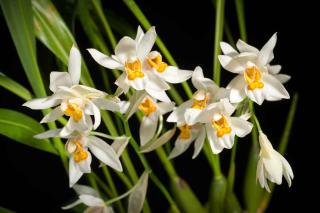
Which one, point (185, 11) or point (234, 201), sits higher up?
point (185, 11)

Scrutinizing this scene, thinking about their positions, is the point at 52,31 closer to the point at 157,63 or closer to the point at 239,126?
the point at 157,63

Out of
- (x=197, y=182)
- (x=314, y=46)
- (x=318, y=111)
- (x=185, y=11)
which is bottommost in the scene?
(x=197, y=182)

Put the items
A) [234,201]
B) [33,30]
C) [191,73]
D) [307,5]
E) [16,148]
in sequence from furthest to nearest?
[16,148]
[307,5]
[234,201]
[33,30]
[191,73]

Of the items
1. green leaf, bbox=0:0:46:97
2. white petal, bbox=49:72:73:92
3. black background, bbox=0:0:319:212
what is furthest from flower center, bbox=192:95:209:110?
black background, bbox=0:0:319:212

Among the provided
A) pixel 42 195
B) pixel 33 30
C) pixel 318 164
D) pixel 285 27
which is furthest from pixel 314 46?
pixel 42 195

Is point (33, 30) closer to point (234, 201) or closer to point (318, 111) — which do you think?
point (234, 201)

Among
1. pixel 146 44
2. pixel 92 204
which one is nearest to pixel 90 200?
pixel 92 204

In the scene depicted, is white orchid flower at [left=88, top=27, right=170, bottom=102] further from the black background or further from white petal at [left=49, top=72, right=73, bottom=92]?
the black background
